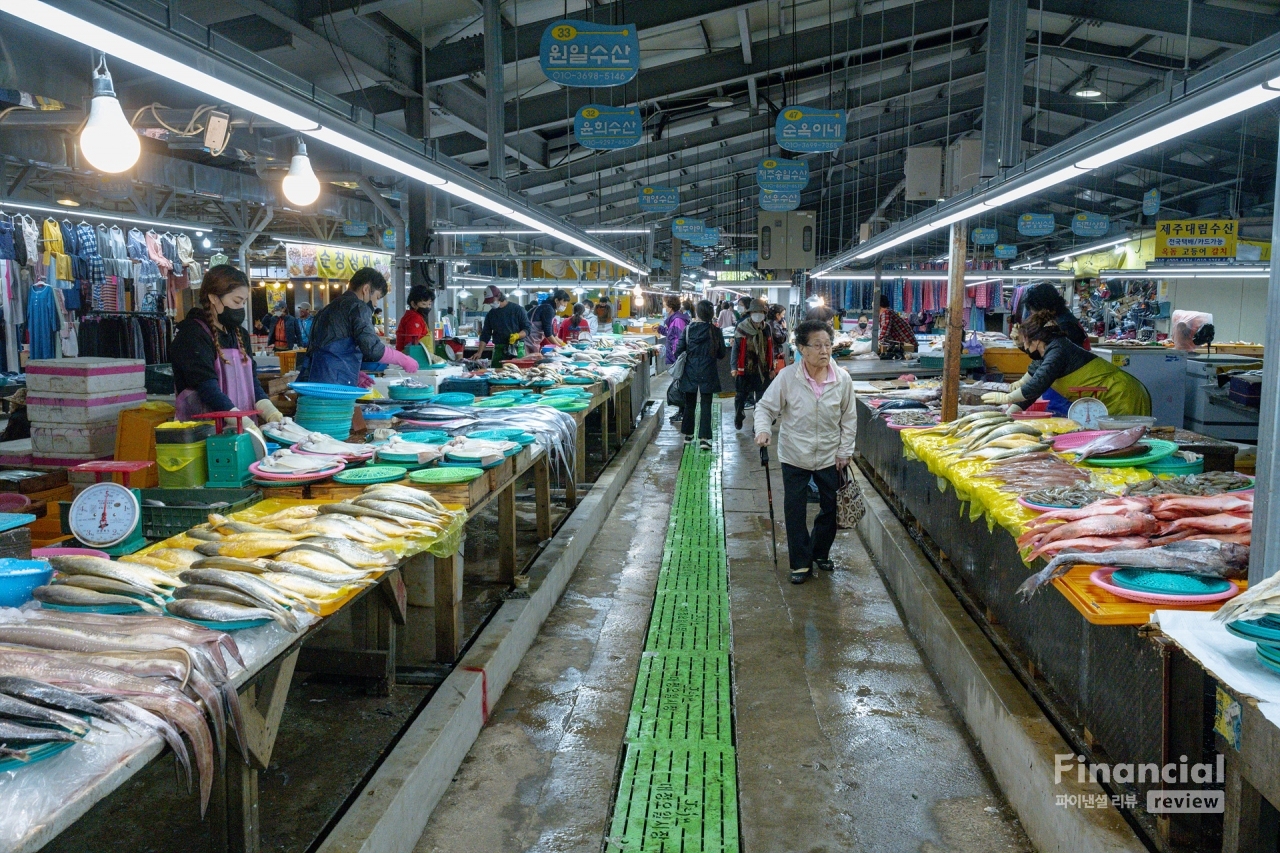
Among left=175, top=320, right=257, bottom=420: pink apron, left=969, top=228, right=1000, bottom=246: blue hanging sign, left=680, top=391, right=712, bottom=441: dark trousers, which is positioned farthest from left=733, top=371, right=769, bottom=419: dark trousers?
left=969, top=228, right=1000, bottom=246: blue hanging sign

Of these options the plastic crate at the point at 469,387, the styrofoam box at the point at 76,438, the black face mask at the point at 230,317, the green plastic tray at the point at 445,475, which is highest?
the black face mask at the point at 230,317

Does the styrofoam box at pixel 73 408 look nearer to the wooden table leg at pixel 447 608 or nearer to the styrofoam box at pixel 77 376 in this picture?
the styrofoam box at pixel 77 376

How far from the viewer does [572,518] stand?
23.9ft

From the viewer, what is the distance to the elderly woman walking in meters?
6.23

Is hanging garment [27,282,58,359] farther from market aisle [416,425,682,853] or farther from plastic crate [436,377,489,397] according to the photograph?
market aisle [416,425,682,853]

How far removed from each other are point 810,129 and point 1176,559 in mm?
9012

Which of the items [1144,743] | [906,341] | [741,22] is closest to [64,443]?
[1144,743]

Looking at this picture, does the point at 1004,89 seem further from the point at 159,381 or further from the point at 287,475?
the point at 159,381

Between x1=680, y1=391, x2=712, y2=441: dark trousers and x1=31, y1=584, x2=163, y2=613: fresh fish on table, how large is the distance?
9.62 meters

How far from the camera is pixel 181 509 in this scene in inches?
152

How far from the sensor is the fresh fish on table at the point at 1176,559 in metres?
3.00

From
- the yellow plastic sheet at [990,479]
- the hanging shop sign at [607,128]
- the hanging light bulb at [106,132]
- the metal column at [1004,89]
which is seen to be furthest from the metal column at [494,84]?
the yellow plastic sheet at [990,479]

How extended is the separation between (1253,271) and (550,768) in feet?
Answer: 53.8

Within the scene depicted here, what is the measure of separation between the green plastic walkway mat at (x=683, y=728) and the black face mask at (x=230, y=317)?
300 centimetres
